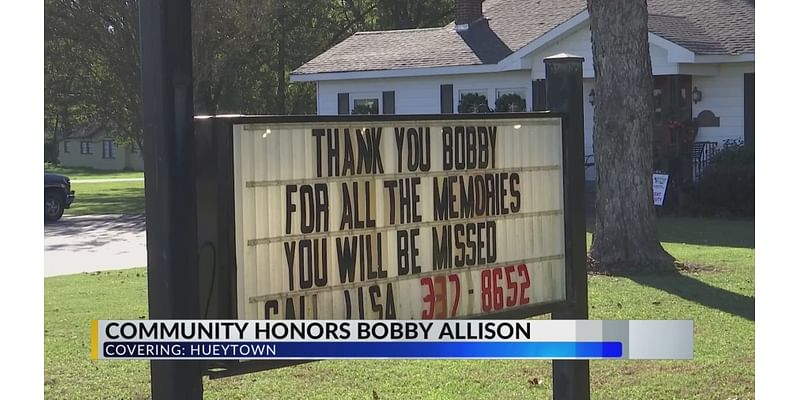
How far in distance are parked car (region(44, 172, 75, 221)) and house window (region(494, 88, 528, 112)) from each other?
10.0m

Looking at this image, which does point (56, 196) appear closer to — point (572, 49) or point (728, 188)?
point (572, 49)

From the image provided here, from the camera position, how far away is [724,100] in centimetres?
2447

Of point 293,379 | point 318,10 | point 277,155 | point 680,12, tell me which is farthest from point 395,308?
point 318,10

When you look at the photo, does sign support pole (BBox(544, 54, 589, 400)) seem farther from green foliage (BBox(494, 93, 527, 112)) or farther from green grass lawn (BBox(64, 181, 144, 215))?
green grass lawn (BBox(64, 181, 144, 215))

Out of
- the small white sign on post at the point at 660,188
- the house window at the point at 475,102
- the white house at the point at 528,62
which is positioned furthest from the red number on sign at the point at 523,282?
the house window at the point at 475,102

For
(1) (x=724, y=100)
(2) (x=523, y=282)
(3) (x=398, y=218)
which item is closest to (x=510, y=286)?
(2) (x=523, y=282)

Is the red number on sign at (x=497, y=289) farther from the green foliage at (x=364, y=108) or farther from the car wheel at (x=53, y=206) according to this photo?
the green foliage at (x=364, y=108)

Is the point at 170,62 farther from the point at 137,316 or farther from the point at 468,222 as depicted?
the point at 137,316

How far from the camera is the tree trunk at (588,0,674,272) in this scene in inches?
547

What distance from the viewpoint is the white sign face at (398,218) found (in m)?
4.88

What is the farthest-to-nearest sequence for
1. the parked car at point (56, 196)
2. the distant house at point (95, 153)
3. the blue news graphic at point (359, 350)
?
the distant house at point (95, 153), the parked car at point (56, 196), the blue news graphic at point (359, 350)

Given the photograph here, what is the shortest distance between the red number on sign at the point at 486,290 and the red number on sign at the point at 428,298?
33cm

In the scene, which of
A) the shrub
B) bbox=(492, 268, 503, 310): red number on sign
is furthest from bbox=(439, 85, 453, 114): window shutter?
bbox=(492, 268, 503, 310): red number on sign

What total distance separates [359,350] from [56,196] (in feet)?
74.4
